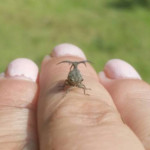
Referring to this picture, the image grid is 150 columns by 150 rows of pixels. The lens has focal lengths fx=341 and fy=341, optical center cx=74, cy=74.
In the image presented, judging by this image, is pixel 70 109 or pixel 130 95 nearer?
pixel 70 109

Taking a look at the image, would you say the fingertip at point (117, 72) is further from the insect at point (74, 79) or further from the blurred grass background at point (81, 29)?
the blurred grass background at point (81, 29)

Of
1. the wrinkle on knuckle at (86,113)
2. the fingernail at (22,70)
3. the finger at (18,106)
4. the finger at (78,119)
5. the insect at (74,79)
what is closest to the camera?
the finger at (78,119)

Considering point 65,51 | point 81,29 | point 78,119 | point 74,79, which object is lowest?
point 78,119

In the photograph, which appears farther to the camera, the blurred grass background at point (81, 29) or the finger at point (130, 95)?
the blurred grass background at point (81, 29)

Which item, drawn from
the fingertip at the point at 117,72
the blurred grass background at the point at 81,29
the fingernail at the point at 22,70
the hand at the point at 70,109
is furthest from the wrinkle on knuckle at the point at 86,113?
the blurred grass background at the point at 81,29

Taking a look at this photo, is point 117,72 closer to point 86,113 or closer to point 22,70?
point 22,70

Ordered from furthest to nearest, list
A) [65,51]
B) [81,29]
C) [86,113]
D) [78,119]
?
[81,29] → [65,51] → [86,113] → [78,119]

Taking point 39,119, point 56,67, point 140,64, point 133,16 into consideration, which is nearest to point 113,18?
point 133,16

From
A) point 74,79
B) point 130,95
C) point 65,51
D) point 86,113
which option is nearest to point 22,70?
point 65,51

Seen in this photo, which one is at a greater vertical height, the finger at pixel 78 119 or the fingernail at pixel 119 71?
the fingernail at pixel 119 71
